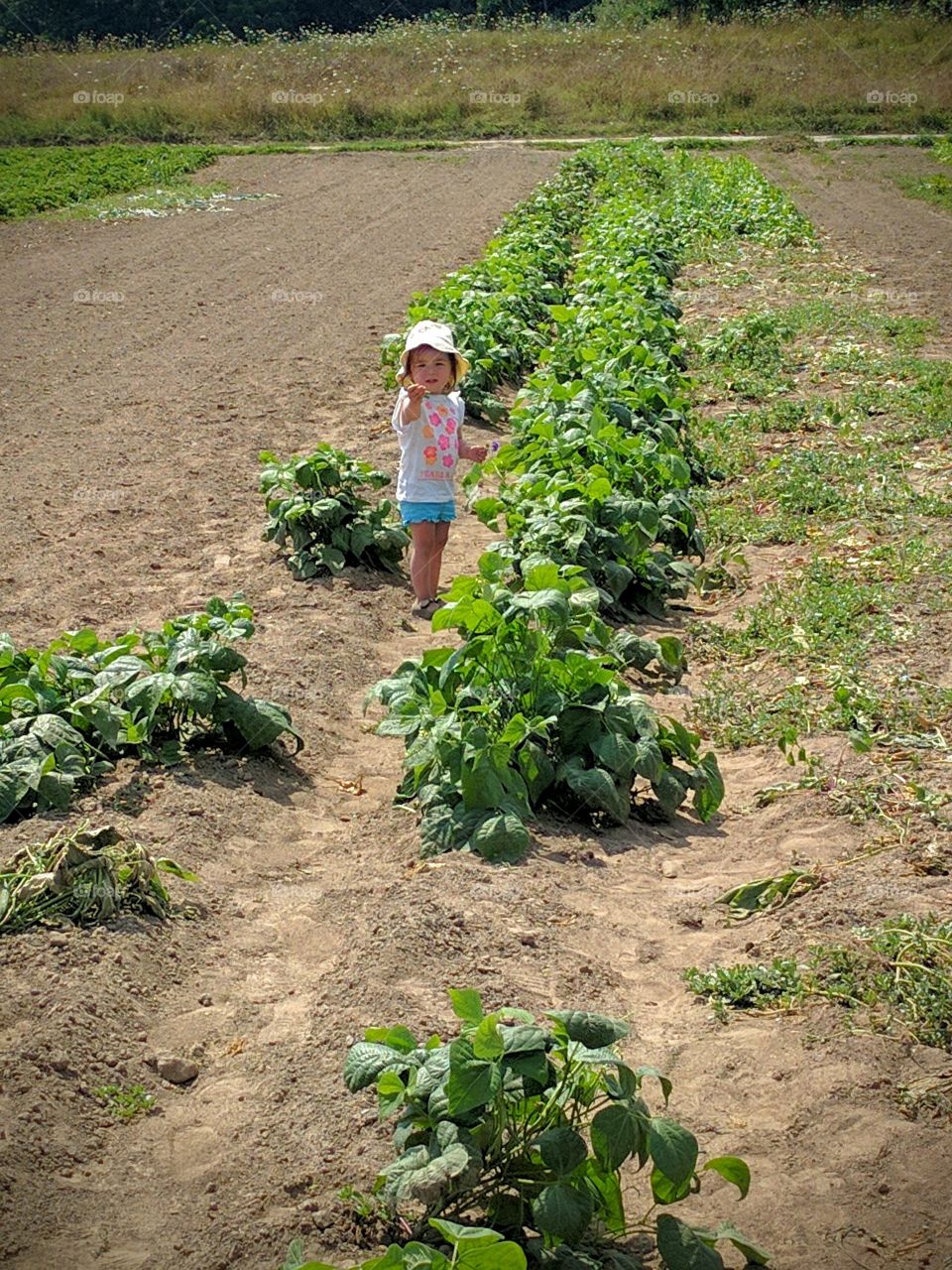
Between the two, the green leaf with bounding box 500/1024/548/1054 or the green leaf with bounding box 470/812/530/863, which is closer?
the green leaf with bounding box 500/1024/548/1054

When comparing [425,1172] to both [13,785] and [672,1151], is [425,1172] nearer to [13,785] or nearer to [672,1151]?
[672,1151]

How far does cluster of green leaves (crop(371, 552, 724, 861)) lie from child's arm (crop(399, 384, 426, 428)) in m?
1.69

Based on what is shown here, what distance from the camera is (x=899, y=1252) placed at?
2764mm

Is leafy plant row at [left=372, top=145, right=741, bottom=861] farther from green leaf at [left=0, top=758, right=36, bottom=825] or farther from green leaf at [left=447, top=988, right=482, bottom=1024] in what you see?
green leaf at [left=447, top=988, right=482, bottom=1024]

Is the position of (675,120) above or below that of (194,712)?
above

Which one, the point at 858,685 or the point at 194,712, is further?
the point at 858,685

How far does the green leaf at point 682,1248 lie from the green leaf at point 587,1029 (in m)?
0.33

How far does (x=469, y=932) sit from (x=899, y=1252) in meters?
1.41

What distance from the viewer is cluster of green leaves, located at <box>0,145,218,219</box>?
2158cm

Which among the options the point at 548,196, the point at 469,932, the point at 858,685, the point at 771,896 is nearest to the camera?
the point at 469,932

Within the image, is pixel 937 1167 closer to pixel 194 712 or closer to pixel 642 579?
pixel 194 712

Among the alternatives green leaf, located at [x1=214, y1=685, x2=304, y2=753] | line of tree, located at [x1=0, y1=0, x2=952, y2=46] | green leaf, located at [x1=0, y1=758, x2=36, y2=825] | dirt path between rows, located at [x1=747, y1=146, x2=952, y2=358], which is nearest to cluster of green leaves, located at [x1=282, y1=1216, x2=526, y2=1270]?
green leaf, located at [x1=0, y1=758, x2=36, y2=825]

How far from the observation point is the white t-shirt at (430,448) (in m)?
6.46

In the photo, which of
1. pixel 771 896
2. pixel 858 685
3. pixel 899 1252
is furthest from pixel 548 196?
pixel 899 1252
